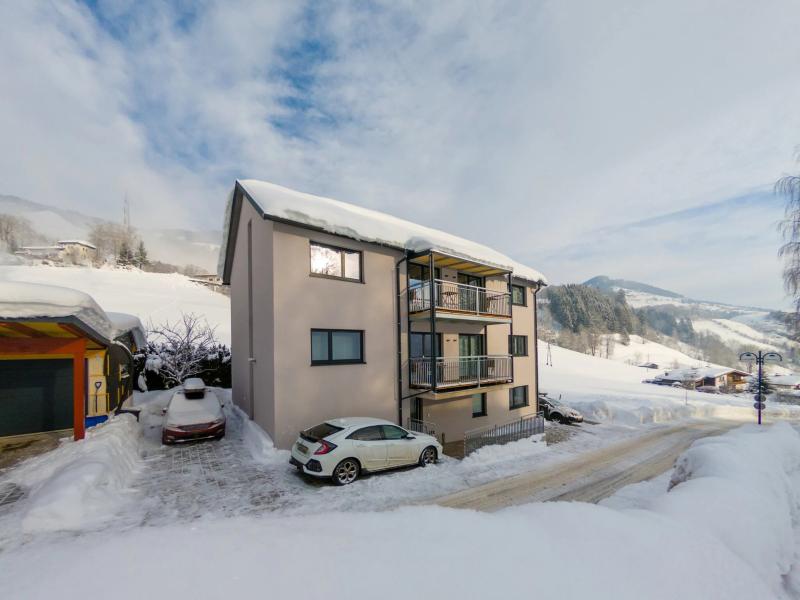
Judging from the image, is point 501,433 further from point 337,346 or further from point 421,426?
point 337,346

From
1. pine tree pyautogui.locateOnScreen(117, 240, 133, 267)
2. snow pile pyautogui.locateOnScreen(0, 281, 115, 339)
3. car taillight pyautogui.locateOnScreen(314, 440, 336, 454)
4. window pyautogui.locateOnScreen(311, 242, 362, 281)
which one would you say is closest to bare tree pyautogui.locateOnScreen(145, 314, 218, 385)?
snow pile pyautogui.locateOnScreen(0, 281, 115, 339)

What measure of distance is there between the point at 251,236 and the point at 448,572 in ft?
41.6

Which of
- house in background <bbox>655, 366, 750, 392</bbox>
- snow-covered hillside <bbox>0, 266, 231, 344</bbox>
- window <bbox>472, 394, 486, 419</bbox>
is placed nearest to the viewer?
window <bbox>472, 394, 486, 419</bbox>

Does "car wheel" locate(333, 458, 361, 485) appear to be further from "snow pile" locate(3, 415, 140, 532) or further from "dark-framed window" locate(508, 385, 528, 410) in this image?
"dark-framed window" locate(508, 385, 528, 410)

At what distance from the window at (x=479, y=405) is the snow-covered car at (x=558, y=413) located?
20.5 ft

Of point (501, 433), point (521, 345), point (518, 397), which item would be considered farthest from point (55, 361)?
point (521, 345)

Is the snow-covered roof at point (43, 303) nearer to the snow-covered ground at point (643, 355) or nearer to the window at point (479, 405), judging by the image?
the window at point (479, 405)

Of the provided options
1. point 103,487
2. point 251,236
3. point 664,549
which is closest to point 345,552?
point 664,549

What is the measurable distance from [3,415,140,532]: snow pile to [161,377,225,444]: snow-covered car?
39.7 inches

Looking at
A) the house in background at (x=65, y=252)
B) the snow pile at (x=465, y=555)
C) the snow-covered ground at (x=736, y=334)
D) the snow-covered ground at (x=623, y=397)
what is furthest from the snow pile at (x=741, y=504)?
the snow-covered ground at (x=736, y=334)

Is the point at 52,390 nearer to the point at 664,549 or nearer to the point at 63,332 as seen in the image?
the point at 63,332

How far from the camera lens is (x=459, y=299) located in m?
14.7

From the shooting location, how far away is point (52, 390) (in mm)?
12086

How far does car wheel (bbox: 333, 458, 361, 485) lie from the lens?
8656 mm
